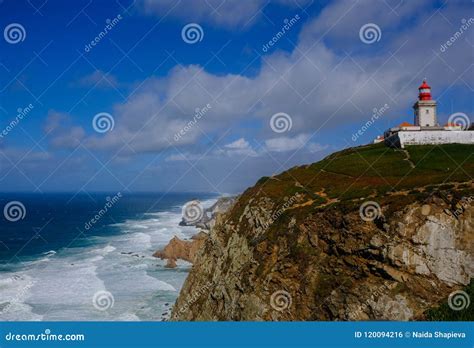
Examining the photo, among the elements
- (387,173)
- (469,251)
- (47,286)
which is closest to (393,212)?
(469,251)

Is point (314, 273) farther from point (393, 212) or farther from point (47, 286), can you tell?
point (47, 286)

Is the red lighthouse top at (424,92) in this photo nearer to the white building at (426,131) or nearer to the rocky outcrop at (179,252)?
the white building at (426,131)

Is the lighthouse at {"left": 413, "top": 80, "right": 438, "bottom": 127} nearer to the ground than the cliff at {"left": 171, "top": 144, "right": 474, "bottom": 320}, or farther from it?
farther from it

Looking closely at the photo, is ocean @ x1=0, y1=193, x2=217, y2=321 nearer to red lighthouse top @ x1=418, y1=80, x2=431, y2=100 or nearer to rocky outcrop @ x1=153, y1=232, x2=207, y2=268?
rocky outcrop @ x1=153, y1=232, x2=207, y2=268

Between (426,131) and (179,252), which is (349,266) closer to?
(426,131)

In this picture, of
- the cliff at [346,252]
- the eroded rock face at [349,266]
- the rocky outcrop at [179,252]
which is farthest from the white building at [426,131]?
the rocky outcrop at [179,252]

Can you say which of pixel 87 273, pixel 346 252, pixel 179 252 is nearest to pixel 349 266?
pixel 346 252

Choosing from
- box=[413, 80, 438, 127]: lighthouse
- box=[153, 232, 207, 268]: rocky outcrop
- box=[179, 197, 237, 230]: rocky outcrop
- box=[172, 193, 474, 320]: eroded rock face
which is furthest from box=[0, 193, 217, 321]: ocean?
box=[413, 80, 438, 127]: lighthouse
